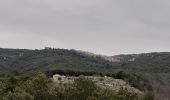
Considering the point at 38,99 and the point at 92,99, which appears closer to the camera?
the point at 92,99

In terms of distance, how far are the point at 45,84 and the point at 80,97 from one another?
415 centimetres

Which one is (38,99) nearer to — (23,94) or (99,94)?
(23,94)

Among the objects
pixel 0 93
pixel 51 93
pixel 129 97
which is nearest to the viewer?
pixel 129 97

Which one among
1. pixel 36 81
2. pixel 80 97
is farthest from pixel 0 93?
pixel 80 97

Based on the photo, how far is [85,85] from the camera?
54719 millimetres

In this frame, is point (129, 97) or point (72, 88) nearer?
point (129, 97)

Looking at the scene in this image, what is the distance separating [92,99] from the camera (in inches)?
2007

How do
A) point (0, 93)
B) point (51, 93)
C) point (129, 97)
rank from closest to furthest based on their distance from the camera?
point (129, 97), point (51, 93), point (0, 93)

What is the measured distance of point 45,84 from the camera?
55.1 metres

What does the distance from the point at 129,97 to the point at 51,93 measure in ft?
29.2

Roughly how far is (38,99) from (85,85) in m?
5.40

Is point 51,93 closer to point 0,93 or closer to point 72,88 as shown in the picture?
point 72,88

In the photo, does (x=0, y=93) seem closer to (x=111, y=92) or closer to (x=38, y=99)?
(x=38, y=99)

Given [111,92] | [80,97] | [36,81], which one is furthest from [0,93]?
[111,92]
